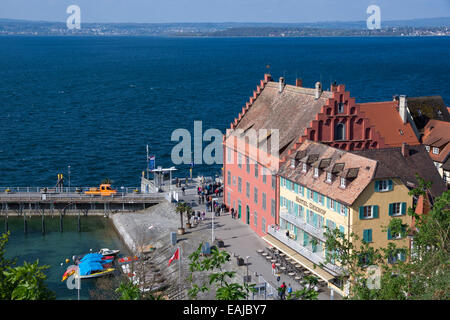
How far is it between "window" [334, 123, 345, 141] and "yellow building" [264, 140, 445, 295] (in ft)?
13.4

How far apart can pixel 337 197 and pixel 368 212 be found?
9.88 ft

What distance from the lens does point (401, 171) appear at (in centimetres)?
6053

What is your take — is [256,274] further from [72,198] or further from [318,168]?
[72,198]

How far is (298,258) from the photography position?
6138cm

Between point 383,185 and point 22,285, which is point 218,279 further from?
point 383,185

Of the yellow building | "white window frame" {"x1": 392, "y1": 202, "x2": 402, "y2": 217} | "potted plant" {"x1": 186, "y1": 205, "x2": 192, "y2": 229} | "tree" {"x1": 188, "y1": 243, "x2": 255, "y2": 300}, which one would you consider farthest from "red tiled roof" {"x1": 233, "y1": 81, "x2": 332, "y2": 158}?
"tree" {"x1": 188, "y1": 243, "x2": 255, "y2": 300}

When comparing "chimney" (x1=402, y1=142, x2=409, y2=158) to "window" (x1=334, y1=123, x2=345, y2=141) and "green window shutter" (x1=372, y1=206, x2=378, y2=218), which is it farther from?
"green window shutter" (x1=372, y1=206, x2=378, y2=218)

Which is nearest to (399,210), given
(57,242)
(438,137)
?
(438,137)

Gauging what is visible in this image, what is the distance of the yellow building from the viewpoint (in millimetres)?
55594

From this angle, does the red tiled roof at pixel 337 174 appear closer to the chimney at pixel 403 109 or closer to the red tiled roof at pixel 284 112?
the red tiled roof at pixel 284 112

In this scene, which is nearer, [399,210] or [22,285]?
[22,285]

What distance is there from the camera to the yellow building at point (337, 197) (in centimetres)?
5559

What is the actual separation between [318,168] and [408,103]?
98.7 feet
